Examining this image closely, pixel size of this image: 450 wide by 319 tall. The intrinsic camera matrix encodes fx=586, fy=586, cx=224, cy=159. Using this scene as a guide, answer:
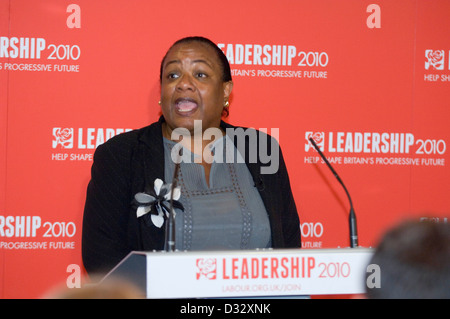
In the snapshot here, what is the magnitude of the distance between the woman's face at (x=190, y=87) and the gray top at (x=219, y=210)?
18cm

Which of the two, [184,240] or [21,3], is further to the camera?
[21,3]

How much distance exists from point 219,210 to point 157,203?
0.25 m

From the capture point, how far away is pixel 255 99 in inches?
131

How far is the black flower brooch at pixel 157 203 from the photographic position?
90.0 inches

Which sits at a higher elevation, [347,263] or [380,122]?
[380,122]

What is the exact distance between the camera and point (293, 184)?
11.0 feet

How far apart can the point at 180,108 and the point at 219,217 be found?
0.55 m

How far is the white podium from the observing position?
5.07 ft

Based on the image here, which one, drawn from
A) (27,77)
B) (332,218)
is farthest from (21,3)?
(332,218)
